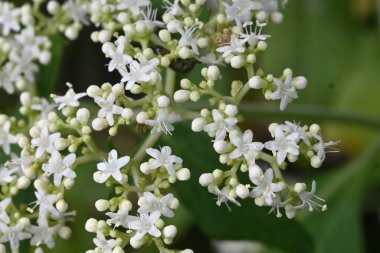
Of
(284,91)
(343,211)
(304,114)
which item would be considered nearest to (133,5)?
(284,91)

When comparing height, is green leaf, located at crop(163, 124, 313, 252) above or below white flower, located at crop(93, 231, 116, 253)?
below

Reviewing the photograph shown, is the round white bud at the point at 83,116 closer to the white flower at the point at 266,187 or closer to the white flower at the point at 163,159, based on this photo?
the white flower at the point at 163,159

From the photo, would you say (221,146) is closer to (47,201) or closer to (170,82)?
(170,82)

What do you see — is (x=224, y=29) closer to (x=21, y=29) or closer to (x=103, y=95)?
(x=103, y=95)

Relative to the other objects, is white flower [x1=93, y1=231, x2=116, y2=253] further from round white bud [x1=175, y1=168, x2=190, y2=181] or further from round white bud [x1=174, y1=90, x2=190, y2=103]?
round white bud [x1=174, y1=90, x2=190, y2=103]

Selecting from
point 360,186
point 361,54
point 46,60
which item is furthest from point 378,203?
point 46,60

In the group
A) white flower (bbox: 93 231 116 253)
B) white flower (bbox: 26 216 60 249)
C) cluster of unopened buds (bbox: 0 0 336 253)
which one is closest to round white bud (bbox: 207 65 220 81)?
cluster of unopened buds (bbox: 0 0 336 253)
